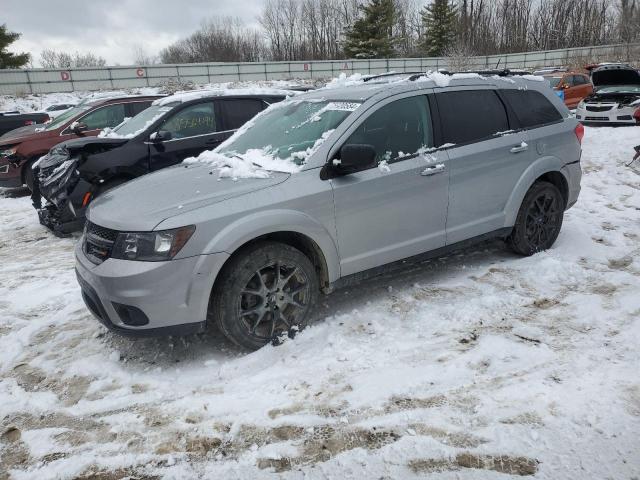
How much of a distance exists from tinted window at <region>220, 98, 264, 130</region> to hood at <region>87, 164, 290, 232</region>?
3566 mm

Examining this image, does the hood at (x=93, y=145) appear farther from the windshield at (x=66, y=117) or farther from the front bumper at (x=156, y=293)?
the front bumper at (x=156, y=293)

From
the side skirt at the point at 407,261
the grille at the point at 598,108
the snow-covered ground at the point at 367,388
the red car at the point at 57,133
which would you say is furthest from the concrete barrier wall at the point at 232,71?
the snow-covered ground at the point at 367,388

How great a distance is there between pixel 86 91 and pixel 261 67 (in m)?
12.5

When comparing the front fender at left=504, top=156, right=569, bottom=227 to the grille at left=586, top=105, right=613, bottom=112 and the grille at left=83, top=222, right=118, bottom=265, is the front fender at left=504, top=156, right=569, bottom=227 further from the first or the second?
the grille at left=586, top=105, right=613, bottom=112

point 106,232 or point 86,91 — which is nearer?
point 106,232

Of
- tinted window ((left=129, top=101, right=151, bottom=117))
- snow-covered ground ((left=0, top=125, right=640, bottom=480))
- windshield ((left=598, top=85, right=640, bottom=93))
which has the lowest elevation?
snow-covered ground ((left=0, top=125, right=640, bottom=480))

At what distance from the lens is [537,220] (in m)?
4.96

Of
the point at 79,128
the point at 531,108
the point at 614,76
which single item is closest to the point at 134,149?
the point at 79,128

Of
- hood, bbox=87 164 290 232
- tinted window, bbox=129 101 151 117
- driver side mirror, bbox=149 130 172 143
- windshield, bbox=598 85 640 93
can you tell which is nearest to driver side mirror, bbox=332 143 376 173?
hood, bbox=87 164 290 232

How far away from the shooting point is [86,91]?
30.8 m

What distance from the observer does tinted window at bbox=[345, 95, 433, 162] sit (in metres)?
3.84

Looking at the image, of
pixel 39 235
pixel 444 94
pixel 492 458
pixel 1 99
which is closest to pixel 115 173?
pixel 39 235

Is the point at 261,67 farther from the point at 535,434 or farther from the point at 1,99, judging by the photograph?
the point at 535,434

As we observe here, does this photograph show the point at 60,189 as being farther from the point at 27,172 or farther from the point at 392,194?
the point at 392,194
